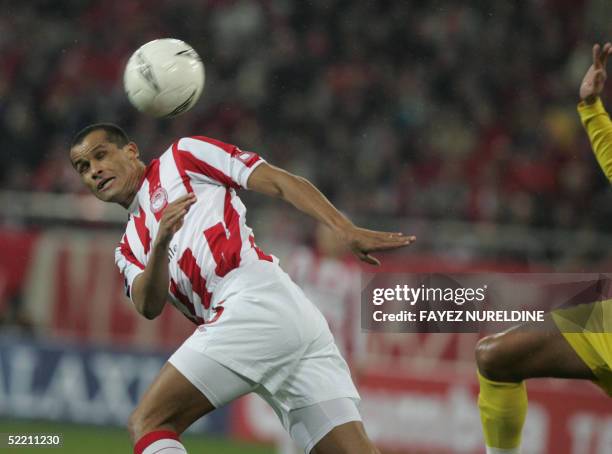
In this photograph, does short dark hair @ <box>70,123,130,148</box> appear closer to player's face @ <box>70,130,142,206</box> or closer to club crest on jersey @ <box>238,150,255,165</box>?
player's face @ <box>70,130,142,206</box>

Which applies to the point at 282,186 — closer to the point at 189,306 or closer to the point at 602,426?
the point at 189,306

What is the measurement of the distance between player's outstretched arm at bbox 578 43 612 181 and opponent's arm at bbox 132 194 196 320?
1.88 meters

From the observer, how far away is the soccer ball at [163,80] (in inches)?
195

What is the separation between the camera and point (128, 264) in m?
4.73

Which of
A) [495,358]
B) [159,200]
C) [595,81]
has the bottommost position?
[495,358]

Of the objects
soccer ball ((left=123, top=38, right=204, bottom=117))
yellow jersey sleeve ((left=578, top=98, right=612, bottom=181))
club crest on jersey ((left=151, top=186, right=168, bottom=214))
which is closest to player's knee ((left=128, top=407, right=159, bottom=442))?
club crest on jersey ((left=151, top=186, right=168, bottom=214))

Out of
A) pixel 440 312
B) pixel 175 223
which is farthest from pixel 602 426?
pixel 175 223

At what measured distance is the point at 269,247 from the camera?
9.68m

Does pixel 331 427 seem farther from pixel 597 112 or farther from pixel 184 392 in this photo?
pixel 597 112

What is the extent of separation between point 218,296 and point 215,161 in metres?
0.55

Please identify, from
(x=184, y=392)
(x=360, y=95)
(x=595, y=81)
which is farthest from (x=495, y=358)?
(x=360, y=95)

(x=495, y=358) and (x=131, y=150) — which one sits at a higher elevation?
(x=131, y=150)

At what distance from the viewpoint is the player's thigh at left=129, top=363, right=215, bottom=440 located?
421 cm

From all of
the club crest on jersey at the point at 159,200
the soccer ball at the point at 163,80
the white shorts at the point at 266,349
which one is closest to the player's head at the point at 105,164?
the club crest on jersey at the point at 159,200
